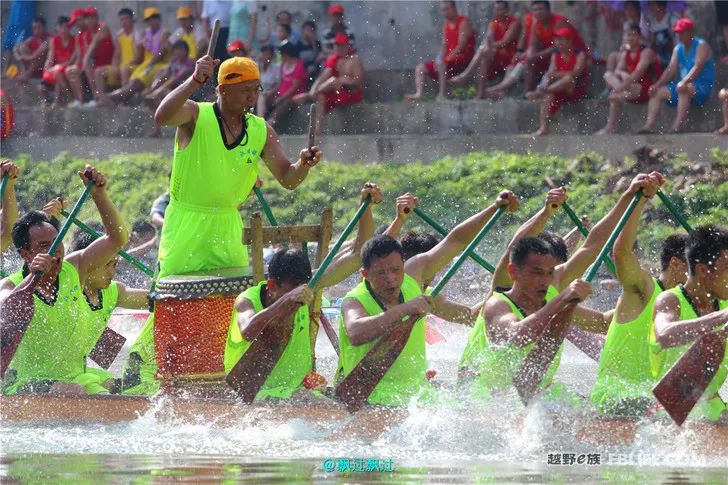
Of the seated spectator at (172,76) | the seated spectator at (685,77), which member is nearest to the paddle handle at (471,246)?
the seated spectator at (685,77)

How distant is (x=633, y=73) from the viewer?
1407 cm

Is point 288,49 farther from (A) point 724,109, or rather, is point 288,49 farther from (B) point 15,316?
(B) point 15,316

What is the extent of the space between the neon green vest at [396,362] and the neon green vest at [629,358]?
32.0 inches

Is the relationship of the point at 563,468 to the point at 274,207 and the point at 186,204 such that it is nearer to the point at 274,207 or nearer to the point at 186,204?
the point at 186,204

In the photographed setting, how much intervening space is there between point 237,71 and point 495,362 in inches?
73.6

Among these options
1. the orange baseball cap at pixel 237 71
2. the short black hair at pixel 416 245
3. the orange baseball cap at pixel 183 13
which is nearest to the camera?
the orange baseball cap at pixel 237 71

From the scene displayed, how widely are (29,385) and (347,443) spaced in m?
1.89

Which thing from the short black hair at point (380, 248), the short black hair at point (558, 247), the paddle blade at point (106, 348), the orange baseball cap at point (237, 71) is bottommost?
the paddle blade at point (106, 348)

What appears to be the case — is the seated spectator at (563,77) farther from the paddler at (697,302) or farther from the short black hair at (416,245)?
the paddler at (697,302)

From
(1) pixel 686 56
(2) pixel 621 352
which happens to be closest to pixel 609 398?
(2) pixel 621 352

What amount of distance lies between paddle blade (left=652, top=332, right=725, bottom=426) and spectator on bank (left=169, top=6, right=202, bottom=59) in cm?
975

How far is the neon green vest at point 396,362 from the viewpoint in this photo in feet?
26.2

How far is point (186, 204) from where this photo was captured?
869 cm

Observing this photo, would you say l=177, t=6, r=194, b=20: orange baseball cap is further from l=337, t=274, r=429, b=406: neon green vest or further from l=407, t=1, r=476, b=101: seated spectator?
l=337, t=274, r=429, b=406: neon green vest
